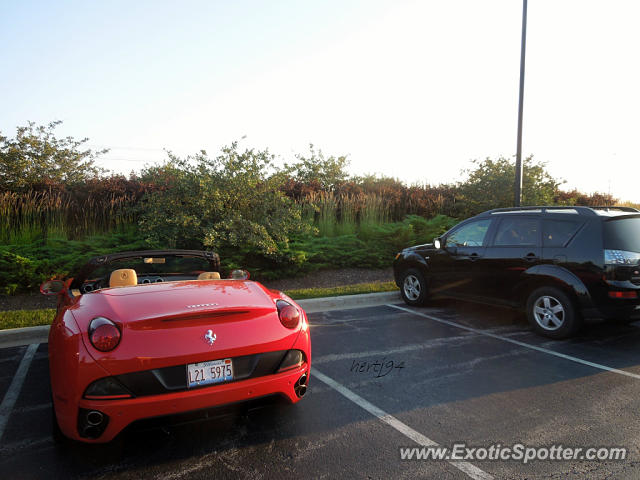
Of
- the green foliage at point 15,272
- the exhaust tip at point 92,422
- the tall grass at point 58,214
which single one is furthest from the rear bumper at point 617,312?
the tall grass at point 58,214

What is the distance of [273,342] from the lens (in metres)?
3.13

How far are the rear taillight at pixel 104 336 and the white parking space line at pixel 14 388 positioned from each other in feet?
4.78

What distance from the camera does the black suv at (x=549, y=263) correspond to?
5.39 metres

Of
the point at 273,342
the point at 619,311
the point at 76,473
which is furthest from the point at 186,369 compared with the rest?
the point at 619,311

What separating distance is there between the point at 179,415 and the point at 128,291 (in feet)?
3.75

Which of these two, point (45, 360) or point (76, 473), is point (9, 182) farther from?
point (76, 473)

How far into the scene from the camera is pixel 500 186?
50.9 ft

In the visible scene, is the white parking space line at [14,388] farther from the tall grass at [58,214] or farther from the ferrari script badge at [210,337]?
the tall grass at [58,214]

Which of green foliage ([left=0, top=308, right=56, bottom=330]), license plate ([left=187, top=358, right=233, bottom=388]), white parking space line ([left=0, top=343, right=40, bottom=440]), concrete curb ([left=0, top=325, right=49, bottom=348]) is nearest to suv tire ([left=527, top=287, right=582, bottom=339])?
license plate ([left=187, top=358, right=233, bottom=388])

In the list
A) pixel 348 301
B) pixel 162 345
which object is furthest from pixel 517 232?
pixel 162 345

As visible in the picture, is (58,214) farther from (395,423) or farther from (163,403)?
(395,423)

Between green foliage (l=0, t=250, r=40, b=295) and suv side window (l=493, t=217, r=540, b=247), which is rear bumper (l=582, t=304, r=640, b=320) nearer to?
suv side window (l=493, t=217, r=540, b=247)

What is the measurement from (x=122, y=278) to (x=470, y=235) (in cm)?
532

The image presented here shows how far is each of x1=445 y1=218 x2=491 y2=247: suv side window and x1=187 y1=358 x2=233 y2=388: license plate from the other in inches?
204
